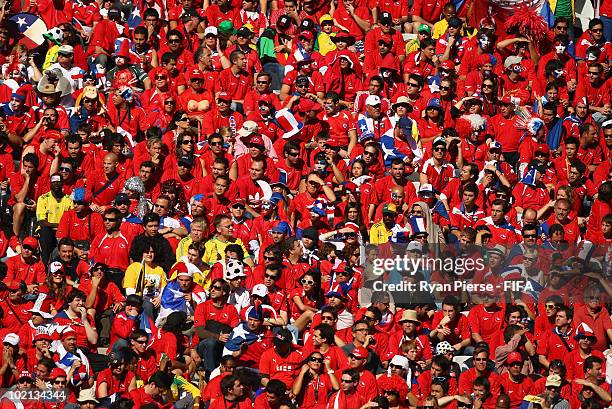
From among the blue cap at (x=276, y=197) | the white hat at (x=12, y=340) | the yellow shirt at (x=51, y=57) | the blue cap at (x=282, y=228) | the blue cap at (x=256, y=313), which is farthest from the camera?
the yellow shirt at (x=51, y=57)

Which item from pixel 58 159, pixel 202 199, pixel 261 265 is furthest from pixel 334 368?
pixel 58 159

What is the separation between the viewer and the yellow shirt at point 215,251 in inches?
779

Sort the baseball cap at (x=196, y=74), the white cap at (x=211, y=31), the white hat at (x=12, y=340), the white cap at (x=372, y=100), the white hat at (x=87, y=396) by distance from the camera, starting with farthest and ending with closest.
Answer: the white cap at (x=211, y=31) < the baseball cap at (x=196, y=74) < the white cap at (x=372, y=100) < the white hat at (x=12, y=340) < the white hat at (x=87, y=396)

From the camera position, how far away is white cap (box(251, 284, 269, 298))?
19.1m

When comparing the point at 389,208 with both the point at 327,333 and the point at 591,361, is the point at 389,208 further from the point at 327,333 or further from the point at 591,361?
the point at 591,361

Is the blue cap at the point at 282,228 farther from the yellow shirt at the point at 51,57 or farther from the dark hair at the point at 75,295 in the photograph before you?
the yellow shirt at the point at 51,57

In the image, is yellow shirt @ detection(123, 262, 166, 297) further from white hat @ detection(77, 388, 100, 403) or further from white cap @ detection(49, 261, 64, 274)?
white hat @ detection(77, 388, 100, 403)

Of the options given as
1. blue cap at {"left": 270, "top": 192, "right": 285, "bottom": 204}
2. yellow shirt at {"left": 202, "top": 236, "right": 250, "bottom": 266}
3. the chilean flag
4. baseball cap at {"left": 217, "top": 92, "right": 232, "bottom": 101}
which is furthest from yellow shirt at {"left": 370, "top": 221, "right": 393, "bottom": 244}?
the chilean flag

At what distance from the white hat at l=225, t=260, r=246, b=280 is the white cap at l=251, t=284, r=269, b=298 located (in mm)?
315

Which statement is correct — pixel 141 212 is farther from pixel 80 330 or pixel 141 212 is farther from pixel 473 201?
pixel 473 201

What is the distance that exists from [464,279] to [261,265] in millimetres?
2192

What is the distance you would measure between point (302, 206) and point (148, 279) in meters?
2.09

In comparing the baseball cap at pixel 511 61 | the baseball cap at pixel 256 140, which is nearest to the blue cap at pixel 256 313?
the baseball cap at pixel 256 140

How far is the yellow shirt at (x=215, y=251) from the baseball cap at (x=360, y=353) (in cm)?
185
